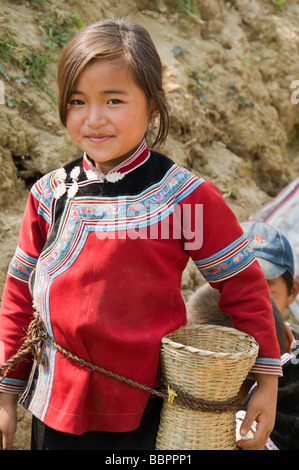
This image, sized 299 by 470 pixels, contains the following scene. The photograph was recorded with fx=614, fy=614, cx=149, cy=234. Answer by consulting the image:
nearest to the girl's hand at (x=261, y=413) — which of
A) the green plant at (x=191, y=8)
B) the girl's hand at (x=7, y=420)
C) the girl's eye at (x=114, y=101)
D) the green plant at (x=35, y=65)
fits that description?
the girl's hand at (x=7, y=420)

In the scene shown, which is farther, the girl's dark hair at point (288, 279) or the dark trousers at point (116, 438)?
the girl's dark hair at point (288, 279)

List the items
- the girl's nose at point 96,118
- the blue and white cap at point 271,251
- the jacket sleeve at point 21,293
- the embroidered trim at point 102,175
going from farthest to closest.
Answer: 1. the blue and white cap at point 271,251
2. the jacket sleeve at point 21,293
3. the embroidered trim at point 102,175
4. the girl's nose at point 96,118

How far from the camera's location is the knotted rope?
1931 millimetres

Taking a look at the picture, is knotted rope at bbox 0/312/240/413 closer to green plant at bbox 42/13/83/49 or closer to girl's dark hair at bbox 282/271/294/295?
girl's dark hair at bbox 282/271/294/295

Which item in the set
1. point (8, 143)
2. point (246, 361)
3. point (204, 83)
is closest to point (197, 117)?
point (204, 83)

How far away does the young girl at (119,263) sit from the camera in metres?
1.96

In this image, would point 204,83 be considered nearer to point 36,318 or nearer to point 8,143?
point 8,143

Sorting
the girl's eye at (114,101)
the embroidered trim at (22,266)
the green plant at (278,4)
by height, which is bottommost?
the embroidered trim at (22,266)

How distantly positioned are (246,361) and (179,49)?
3059mm

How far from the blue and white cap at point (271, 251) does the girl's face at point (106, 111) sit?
1.39 m

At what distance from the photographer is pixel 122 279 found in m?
1.96

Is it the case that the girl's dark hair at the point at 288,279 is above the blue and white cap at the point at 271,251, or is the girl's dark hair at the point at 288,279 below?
below

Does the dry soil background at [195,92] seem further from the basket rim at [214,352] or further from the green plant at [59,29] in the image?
the basket rim at [214,352]
